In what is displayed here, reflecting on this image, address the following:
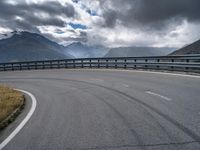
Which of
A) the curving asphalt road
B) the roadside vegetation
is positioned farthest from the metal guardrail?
the roadside vegetation

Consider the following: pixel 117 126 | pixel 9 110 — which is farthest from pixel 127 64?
pixel 117 126

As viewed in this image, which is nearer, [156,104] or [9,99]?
[156,104]

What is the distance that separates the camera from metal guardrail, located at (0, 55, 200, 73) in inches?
698

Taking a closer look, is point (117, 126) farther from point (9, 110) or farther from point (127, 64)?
point (127, 64)

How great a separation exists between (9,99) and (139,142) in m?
7.41

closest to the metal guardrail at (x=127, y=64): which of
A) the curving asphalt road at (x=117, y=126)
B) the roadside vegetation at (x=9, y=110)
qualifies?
the curving asphalt road at (x=117, y=126)

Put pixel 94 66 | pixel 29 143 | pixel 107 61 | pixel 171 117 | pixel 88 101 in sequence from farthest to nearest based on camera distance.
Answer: pixel 94 66 < pixel 107 61 < pixel 88 101 < pixel 171 117 < pixel 29 143

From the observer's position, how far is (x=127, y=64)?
27.1 metres

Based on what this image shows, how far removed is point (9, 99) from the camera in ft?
35.7

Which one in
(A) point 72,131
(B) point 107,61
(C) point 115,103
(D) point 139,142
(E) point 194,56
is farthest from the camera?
(B) point 107,61

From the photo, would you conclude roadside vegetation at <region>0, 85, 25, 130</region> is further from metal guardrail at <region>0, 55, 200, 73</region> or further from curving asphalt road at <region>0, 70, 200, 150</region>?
metal guardrail at <region>0, 55, 200, 73</region>

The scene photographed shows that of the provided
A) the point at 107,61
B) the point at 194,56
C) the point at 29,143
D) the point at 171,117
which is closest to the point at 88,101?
the point at 171,117

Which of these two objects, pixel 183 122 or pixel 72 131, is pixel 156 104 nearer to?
pixel 183 122

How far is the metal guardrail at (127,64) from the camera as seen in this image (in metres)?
17.7
